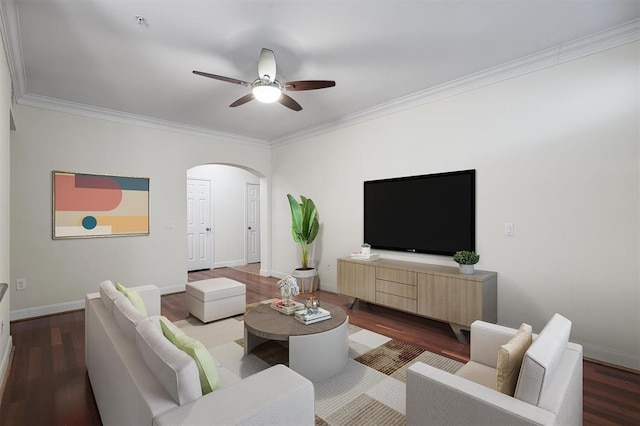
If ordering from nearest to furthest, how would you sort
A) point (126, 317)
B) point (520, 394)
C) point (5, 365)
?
point (520, 394), point (126, 317), point (5, 365)

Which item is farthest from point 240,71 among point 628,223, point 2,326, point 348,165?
point 628,223

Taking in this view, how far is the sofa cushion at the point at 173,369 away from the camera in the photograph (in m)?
1.17

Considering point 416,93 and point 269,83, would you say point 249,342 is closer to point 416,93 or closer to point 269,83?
point 269,83

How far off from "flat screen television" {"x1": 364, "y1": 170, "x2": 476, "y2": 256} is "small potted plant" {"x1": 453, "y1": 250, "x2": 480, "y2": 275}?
251 mm

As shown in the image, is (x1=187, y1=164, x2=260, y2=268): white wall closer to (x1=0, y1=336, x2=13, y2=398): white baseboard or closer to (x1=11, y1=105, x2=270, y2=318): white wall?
(x1=11, y1=105, x2=270, y2=318): white wall

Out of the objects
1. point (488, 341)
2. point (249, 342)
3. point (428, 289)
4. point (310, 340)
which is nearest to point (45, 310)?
point (249, 342)

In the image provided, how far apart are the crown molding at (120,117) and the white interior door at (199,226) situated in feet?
7.09

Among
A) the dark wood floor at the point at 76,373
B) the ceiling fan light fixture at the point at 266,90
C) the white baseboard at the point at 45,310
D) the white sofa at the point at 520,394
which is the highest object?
the ceiling fan light fixture at the point at 266,90

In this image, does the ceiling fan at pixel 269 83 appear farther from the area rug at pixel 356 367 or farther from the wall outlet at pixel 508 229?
the area rug at pixel 356 367

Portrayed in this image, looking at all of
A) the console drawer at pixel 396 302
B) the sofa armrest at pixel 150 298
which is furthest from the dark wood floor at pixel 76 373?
the sofa armrest at pixel 150 298

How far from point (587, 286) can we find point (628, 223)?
2.02 ft

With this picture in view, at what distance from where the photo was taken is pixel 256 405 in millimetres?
1158

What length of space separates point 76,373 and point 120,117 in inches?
137

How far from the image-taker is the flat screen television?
3521 millimetres
